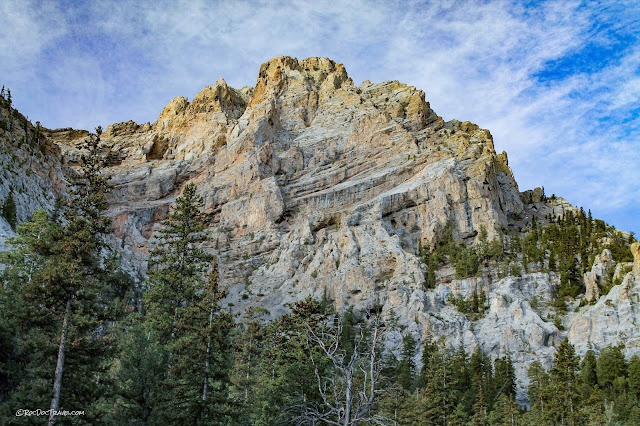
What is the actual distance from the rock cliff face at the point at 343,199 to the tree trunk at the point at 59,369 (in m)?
61.1

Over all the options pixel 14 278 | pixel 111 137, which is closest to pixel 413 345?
pixel 14 278

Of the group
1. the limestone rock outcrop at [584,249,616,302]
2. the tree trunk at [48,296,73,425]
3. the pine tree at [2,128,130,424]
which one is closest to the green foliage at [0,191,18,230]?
the pine tree at [2,128,130,424]

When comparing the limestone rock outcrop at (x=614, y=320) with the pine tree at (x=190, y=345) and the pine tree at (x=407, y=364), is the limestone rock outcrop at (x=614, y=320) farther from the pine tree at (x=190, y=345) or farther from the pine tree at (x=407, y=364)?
the pine tree at (x=190, y=345)

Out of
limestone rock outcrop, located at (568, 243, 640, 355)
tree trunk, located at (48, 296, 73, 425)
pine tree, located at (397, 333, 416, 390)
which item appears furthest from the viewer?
limestone rock outcrop, located at (568, 243, 640, 355)

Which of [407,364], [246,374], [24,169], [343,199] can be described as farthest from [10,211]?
[343,199]

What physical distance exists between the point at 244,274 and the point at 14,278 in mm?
75153

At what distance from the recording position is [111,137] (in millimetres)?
170625

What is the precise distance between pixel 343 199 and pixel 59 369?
9466 cm

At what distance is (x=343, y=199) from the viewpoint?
116750 mm

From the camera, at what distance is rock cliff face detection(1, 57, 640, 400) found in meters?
80.6

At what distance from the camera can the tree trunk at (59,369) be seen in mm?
23062

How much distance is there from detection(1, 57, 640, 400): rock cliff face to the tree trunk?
61139 millimetres

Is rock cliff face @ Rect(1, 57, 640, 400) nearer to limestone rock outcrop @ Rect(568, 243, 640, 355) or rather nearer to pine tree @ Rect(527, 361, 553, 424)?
limestone rock outcrop @ Rect(568, 243, 640, 355)

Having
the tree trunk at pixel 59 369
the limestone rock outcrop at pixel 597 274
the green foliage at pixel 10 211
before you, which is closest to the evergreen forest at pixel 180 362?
the tree trunk at pixel 59 369
